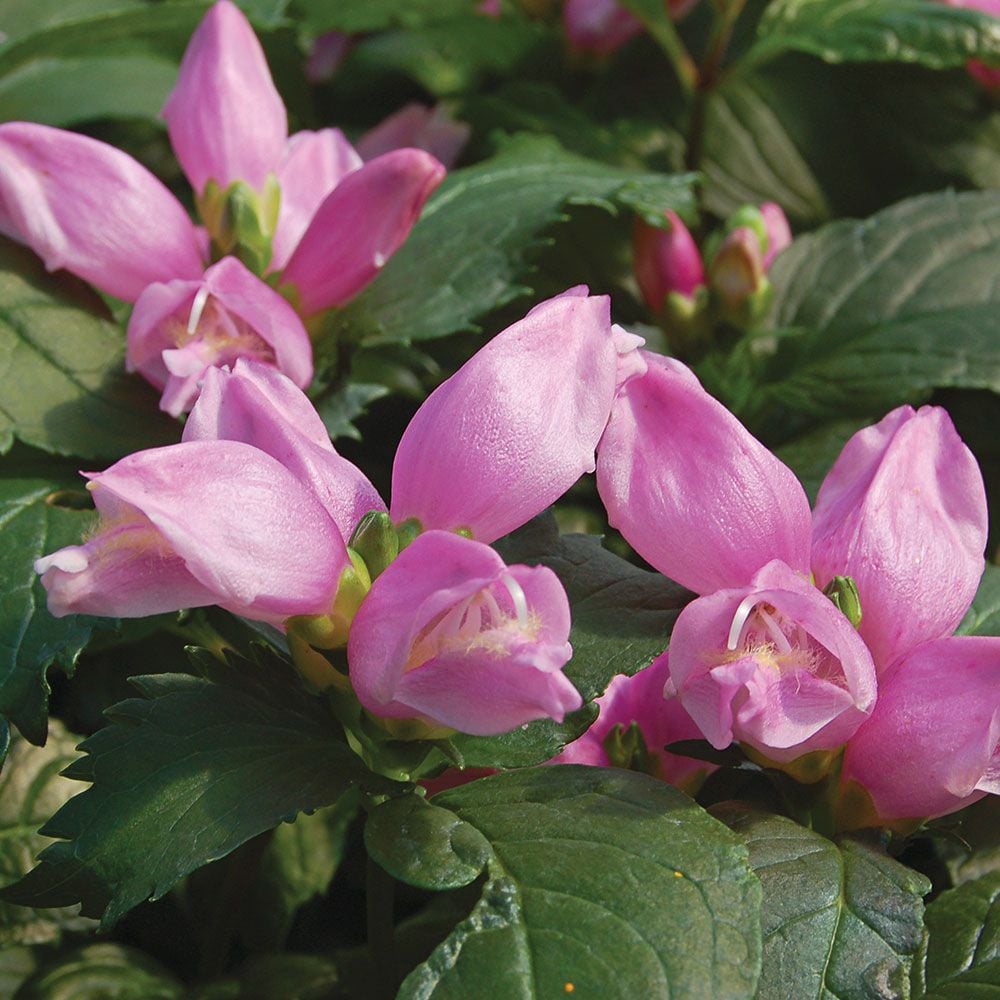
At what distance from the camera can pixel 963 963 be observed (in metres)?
0.52

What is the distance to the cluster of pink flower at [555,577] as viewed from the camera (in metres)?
0.45

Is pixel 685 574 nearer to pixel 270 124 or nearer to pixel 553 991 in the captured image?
pixel 553 991

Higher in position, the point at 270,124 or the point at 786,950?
the point at 270,124

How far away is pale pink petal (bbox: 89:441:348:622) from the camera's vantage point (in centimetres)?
44

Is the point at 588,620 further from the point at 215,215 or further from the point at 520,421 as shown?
the point at 215,215

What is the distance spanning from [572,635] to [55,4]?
0.88 metres

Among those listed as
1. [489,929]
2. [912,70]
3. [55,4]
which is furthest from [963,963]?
[55,4]

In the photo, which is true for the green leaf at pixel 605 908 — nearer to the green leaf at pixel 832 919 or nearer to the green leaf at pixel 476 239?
the green leaf at pixel 832 919

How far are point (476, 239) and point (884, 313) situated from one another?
0.30 m

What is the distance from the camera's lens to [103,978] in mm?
688

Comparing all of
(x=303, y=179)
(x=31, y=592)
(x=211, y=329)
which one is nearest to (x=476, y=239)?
(x=303, y=179)

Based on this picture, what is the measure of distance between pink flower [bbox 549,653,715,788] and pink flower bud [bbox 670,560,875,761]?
0.32 ft

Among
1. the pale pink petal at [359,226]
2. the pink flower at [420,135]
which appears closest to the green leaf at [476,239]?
the pale pink petal at [359,226]

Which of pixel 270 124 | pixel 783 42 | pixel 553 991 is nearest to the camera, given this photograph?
pixel 553 991
